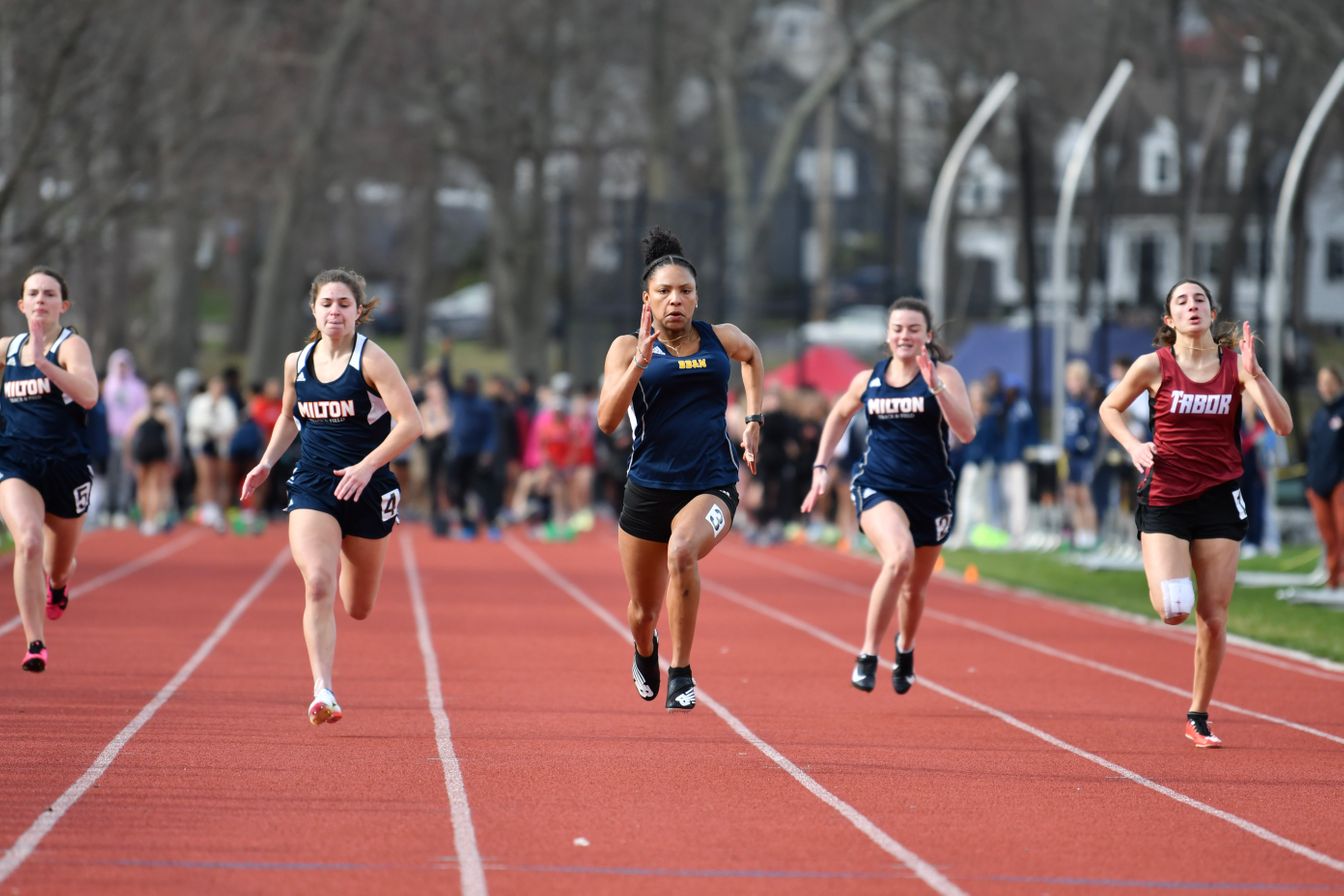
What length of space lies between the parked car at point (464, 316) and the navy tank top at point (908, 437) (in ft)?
188

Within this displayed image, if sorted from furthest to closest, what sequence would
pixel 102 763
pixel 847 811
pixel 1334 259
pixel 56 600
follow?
pixel 1334 259 < pixel 56 600 < pixel 102 763 < pixel 847 811

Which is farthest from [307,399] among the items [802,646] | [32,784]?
[802,646]

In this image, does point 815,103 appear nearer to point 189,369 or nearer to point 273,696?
point 189,369

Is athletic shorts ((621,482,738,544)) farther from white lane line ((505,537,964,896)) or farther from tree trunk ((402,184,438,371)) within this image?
tree trunk ((402,184,438,371))

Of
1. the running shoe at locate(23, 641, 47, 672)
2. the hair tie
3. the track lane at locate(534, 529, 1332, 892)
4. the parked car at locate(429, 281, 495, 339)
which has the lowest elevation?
the track lane at locate(534, 529, 1332, 892)

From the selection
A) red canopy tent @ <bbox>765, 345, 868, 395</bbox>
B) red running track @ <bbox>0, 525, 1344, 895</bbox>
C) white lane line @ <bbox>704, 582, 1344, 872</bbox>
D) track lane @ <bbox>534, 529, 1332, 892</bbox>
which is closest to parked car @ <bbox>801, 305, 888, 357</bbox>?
red canopy tent @ <bbox>765, 345, 868, 395</bbox>

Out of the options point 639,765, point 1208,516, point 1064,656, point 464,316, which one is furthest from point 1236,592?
point 464,316

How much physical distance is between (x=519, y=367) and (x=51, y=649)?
36.1 metres

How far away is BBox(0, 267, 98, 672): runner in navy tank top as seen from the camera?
33.5ft

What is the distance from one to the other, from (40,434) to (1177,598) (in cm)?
545

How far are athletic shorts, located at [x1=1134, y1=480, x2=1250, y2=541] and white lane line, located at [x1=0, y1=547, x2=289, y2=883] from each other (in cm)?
444

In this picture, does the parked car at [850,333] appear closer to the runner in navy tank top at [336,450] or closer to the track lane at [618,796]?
the track lane at [618,796]

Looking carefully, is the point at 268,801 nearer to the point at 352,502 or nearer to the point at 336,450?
the point at 352,502

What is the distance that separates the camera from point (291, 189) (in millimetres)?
38625
